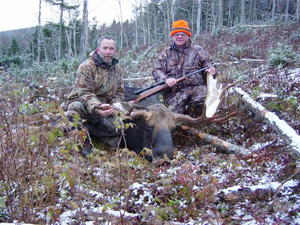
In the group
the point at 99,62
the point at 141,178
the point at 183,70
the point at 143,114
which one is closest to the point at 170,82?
the point at 183,70

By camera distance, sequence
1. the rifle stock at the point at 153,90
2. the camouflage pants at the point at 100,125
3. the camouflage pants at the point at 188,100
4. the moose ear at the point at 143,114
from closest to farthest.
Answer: the moose ear at the point at 143,114
the camouflage pants at the point at 100,125
the rifle stock at the point at 153,90
the camouflage pants at the point at 188,100

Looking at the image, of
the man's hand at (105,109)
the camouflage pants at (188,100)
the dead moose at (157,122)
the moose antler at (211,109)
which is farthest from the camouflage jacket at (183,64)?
the man's hand at (105,109)

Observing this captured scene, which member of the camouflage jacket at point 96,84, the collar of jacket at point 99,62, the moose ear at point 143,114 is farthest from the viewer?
the collar of jacket at point 99,62

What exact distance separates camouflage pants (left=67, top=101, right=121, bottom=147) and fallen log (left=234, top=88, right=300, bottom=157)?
2.67 meters

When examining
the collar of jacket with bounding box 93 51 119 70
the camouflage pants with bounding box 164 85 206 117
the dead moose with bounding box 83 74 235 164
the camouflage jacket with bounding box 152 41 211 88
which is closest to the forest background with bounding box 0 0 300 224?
the dead moose with bounding box 83 74 235 164

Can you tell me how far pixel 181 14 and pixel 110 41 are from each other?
2134 inches

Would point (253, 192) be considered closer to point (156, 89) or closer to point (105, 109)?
point (105, 109)

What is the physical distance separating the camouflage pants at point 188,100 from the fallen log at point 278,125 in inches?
37.0

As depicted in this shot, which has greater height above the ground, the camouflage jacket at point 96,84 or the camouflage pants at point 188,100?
the camouflage jacket at point 96,84

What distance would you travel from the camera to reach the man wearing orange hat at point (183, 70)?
259 inches

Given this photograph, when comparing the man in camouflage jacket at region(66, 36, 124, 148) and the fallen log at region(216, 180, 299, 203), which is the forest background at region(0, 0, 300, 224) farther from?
the man in camouflage jacket at region(66, 36, 124, 148)

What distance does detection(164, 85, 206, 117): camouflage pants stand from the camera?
21.4 feet

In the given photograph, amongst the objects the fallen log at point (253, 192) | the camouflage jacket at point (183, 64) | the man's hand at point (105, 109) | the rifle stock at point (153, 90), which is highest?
the camouflage jacket at point (183, 64)

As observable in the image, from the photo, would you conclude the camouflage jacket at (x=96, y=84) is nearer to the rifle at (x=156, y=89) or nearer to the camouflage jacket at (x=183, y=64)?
the rifle at (x=156, y=89)
